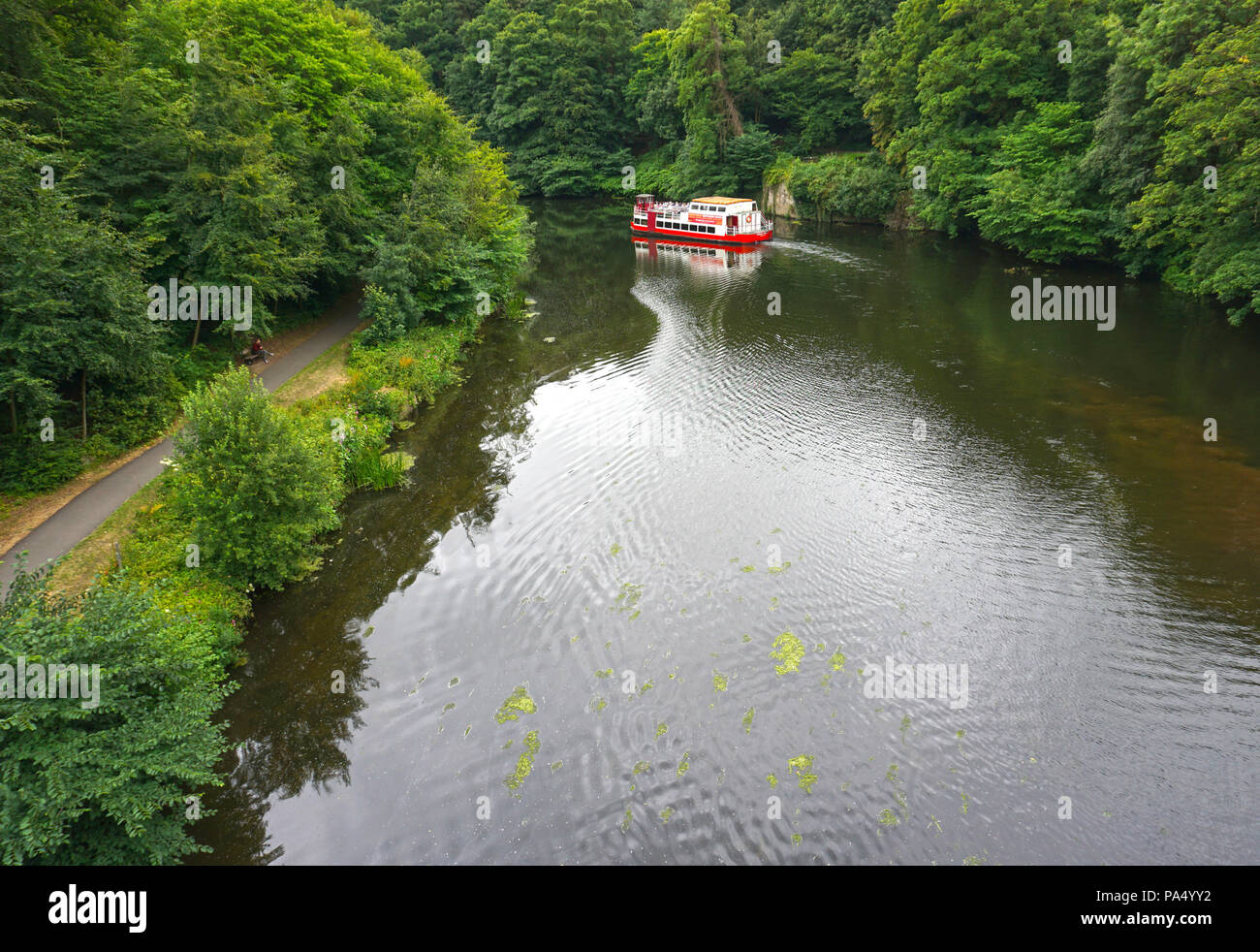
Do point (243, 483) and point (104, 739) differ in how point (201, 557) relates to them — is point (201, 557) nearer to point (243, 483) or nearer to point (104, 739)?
point (243, 483)

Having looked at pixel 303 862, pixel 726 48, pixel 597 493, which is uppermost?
pixel 726 48

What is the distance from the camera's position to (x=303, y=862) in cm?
1104

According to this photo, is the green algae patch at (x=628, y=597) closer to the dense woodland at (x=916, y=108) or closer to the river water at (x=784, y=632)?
the river water at (x=784, y=632)

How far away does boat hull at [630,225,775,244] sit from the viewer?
176 feet

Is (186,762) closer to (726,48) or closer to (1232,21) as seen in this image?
(1232,21)

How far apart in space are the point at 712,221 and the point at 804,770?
161 feet

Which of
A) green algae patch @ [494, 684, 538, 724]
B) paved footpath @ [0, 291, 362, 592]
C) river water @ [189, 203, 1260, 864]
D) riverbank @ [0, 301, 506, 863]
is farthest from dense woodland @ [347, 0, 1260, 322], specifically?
paved footpath @ [0, 291, 362, 592]

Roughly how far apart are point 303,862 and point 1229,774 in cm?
1510

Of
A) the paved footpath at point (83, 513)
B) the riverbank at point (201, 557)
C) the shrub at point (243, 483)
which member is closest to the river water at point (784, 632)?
the riverbank at point (201, 557)

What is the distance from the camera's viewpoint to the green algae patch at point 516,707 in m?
13.6

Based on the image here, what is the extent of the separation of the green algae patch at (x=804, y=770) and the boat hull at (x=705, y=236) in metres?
47.0

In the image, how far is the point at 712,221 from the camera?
54.6m

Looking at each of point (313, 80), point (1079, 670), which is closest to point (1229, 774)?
point (1079, 670)

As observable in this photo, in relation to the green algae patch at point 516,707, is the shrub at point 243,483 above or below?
above
